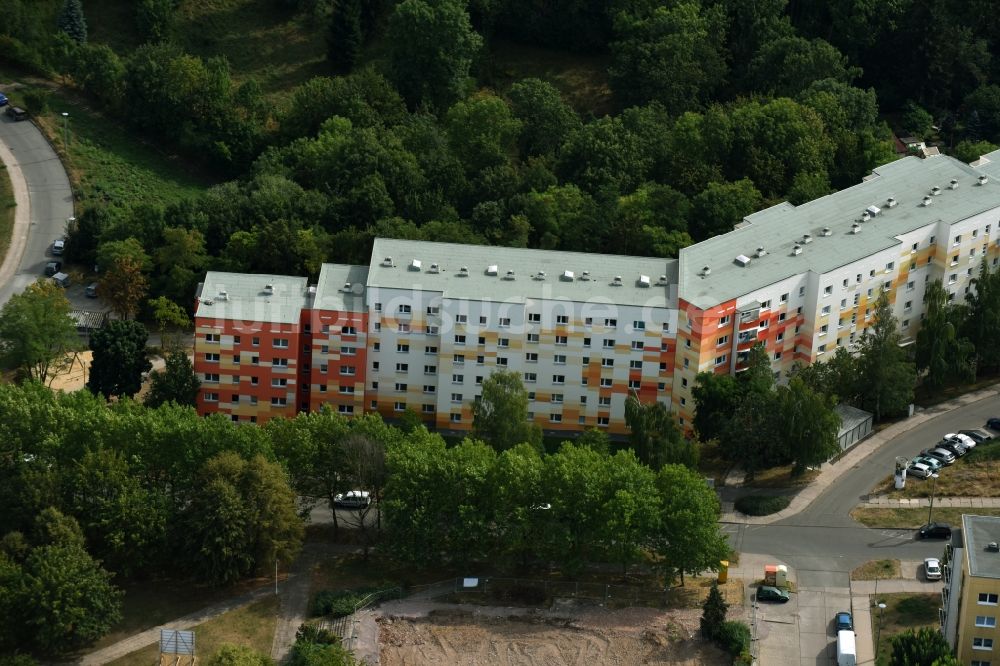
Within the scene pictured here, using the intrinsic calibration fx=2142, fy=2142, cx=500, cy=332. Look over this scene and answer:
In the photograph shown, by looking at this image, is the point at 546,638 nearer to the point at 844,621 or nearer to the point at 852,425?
the point at 844,621

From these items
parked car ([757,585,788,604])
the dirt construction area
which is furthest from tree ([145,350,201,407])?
parked car ([757,585,788,604])

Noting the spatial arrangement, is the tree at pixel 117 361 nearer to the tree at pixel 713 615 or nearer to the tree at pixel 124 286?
the tree at pixel 124 286

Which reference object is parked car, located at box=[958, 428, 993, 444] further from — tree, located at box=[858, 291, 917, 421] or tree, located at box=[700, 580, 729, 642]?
tree, located at box=[700, 580, 729, 642]

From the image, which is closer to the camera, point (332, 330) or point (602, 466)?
point (602, 466)

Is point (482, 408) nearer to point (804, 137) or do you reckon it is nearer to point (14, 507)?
point (14, 507)

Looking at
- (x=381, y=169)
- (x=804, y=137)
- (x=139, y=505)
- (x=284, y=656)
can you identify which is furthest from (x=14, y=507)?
(x=804, y=137)

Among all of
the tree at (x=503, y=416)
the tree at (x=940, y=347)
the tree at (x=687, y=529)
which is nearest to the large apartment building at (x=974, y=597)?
the tree at (x=687, y=529)
